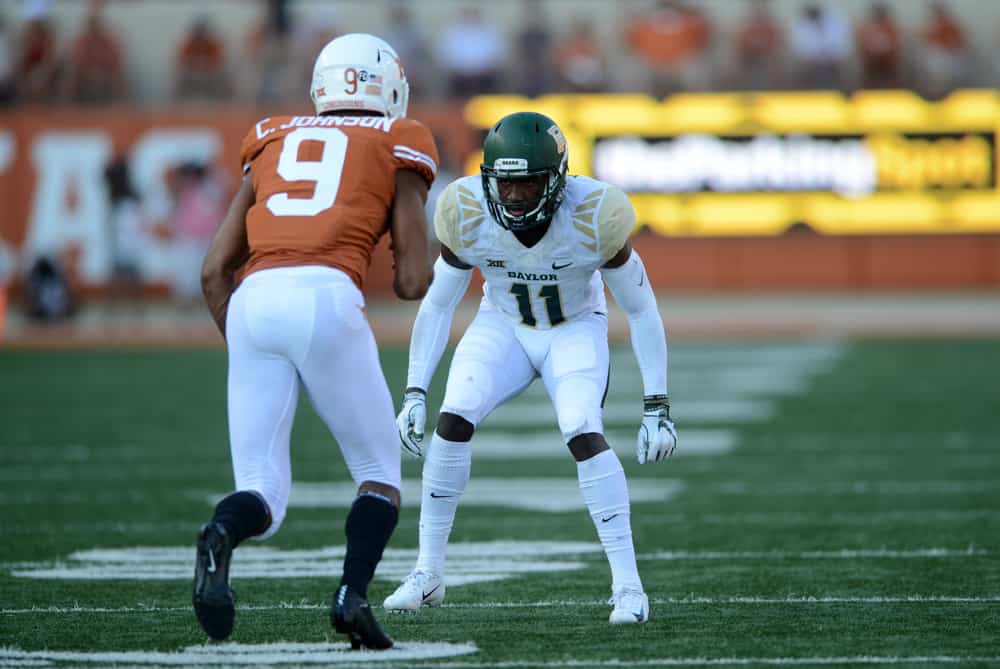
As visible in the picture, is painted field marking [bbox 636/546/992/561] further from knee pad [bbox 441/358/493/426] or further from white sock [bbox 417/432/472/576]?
knee pad [bbox 441/358/493/426]

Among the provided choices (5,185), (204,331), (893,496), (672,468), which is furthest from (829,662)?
(5,185)

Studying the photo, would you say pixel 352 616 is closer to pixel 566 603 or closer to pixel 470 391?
pixel 470 391

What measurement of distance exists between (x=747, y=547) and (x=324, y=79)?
256 centimetres

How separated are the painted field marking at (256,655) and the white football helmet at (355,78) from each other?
53.6 inches

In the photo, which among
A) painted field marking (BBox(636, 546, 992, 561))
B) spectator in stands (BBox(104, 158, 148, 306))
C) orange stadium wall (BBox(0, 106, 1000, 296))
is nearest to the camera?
painted field marking (BBox(636, 546, 992, 561))

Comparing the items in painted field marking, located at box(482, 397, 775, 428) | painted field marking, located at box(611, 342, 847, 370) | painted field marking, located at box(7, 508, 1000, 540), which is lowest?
painted field marking, located at box(611, 342, 847, 370)

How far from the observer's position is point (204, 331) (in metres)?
16.9

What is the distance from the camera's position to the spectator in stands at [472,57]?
19531 millimetres

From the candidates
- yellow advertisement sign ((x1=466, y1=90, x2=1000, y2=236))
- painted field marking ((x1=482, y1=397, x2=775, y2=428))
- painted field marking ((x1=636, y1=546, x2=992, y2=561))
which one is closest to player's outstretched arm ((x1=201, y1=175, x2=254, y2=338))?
painted field marking ((x1=636, y1=546, x2=992, y2=561))

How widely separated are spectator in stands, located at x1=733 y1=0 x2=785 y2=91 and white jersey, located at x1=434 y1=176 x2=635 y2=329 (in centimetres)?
1454

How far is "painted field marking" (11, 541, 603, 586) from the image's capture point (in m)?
5.71

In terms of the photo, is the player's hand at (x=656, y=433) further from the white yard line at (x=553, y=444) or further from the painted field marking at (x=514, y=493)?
the white yard line at (x=553, y=444)

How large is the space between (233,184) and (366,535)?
15.7 meters

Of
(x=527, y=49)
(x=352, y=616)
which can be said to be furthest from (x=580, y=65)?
(x=352, y=616)
